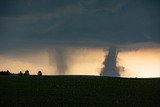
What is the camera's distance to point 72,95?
1943 inches

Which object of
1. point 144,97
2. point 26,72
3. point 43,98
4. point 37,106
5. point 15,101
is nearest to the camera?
point 37,106

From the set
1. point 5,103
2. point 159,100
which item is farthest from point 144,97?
point 5,103

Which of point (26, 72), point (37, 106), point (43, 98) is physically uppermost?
point (26, 72)

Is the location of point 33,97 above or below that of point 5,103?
above

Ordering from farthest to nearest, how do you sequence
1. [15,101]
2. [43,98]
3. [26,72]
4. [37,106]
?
[26,72]
[43,98]
[15,101]
[37,106]

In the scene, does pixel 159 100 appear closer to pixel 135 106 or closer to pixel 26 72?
pixel 135 106

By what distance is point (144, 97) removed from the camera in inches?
1911

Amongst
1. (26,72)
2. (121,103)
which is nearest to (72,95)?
(121,103)

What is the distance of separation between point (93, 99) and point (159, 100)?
6.93 meters

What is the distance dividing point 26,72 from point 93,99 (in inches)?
2955

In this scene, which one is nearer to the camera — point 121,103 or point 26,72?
point 121,103

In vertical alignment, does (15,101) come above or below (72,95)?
below

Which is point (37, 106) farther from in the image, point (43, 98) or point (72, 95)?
point (72, 95)

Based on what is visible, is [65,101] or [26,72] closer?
[65,101]
